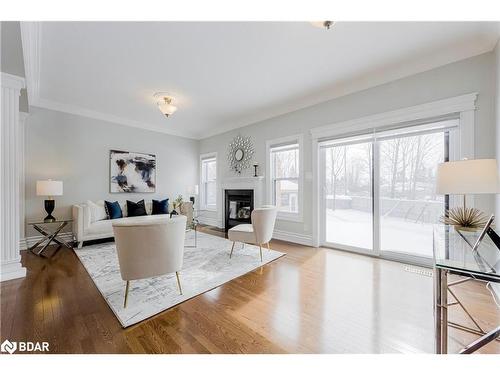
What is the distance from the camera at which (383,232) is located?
3197mm

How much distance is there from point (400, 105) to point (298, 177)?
→ 1922mm

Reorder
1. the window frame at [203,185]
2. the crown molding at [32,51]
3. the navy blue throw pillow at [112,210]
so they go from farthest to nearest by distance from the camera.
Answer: the window frame at [203,185] → the navy blue throw pillow at [112,210] → the crown molding at [32,51]

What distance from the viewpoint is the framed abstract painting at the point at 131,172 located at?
15.9ft

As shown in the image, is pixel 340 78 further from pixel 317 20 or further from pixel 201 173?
pixel 201 173

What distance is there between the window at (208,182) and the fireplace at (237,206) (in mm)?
885

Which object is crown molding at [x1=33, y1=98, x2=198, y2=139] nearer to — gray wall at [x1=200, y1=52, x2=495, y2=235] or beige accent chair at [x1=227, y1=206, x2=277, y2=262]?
gray wall at [x1=200, y1=52, x2=495, y2=235]

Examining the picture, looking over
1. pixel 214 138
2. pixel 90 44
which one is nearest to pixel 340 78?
pixel 90 44

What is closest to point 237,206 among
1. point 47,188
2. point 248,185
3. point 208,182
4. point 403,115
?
point 248,185

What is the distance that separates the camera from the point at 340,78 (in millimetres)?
3156

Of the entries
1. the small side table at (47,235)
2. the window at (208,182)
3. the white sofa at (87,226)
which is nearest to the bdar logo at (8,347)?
the white sofa at (87,226)

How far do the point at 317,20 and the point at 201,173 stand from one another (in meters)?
5.29

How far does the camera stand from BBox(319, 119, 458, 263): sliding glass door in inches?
111

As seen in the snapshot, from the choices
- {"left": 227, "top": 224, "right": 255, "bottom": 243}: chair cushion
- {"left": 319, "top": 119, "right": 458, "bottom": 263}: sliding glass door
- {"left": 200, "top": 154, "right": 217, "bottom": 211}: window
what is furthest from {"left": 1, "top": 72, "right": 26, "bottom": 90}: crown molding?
{"left": 319, "top": 119, "right": 458, "bottom": 263}: sliding glass door

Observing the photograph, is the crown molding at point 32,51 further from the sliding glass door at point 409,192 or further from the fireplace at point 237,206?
the sliding glass door at point 409,192
